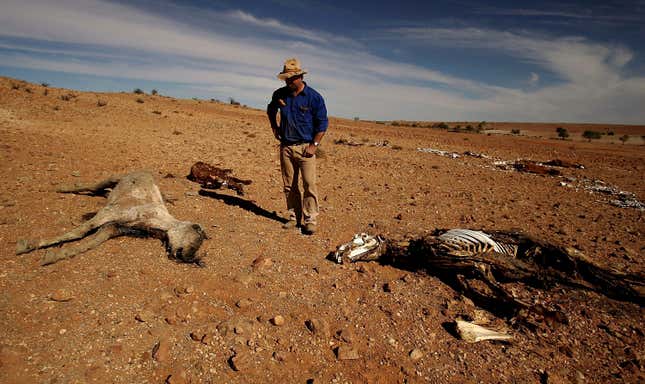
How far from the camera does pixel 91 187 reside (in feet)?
15.7

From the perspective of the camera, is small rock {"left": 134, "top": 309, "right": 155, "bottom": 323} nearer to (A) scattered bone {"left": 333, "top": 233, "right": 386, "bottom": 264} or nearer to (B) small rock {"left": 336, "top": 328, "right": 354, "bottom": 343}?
(B) small rock {"left": 336, "top": 328, "right": 354, "bottom": 343}

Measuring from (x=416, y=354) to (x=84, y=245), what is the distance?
3.26 m

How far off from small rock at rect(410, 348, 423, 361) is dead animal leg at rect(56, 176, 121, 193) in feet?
13.8

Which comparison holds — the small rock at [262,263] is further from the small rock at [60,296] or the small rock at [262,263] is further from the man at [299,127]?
the small rock at [60,296]

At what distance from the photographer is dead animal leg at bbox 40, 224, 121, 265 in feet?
10.6

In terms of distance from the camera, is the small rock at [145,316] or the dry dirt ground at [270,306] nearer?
the dry dirt ground at [270,306]

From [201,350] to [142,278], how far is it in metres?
1.09

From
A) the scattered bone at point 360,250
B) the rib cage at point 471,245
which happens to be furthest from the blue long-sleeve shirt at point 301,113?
the rib cage at point 471,245

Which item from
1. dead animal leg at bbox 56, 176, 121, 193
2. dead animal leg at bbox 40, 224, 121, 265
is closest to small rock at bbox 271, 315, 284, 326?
dead animal leg at bbox 40, 224, 121, 265

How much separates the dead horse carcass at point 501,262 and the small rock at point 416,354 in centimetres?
95

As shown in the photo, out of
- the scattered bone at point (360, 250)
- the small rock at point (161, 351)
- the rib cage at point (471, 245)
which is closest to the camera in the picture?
the small rock at point (161, 351)

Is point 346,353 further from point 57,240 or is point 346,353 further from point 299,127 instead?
point 57,240

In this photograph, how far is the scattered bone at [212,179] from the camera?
6.23m

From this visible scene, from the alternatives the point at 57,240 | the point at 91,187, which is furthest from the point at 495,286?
the point at 91,187
